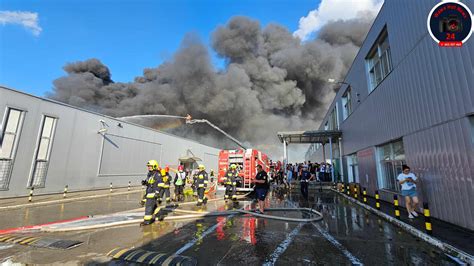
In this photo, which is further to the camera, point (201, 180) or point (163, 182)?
point (201, 180)

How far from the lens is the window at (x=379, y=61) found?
852 cm

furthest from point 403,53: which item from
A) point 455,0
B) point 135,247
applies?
point 135,247

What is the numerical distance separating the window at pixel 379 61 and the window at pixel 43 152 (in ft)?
50.8

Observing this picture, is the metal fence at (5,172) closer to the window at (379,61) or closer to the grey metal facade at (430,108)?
the grey metal facade at (430,108)

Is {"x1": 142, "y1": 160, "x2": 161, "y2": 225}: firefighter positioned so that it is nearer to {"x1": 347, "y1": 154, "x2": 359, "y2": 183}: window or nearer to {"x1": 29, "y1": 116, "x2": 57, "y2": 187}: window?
{"x1": 29, "y1": 116, "x2": 57, "y2": 187}: window

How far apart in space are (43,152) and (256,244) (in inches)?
476

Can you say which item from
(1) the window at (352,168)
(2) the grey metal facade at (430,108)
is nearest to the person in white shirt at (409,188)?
(2) the grey metal facade at (430,108)

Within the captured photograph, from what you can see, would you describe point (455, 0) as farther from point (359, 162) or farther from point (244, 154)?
A: point (244, 154)

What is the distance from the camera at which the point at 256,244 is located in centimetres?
387

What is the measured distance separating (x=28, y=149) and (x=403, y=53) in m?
15.4

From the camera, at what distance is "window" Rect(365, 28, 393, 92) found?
852 centimetres

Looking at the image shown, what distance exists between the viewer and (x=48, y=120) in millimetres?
11039

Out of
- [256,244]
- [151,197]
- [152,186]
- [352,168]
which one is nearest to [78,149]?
[152,186]

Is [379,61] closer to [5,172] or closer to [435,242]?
[435,242]
